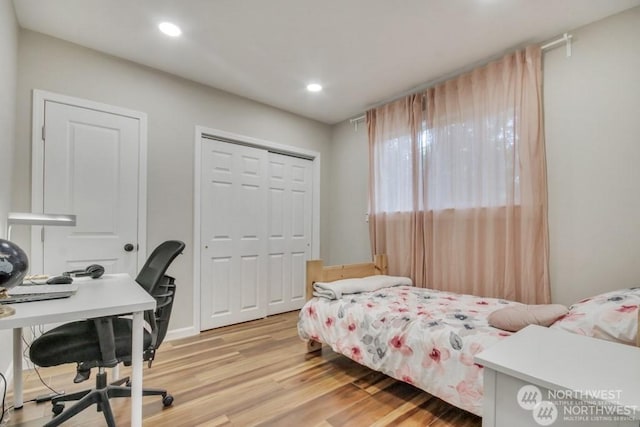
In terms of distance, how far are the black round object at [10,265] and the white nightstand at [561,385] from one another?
5.49ft

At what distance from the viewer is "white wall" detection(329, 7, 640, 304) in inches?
80.2

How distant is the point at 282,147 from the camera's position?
3.84 meters

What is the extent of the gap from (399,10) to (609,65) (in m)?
1.55

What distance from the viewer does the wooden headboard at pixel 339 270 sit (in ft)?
8.94

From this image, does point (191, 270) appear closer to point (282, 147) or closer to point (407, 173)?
point (282, 147)

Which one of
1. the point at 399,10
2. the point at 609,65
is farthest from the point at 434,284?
the point at 399,10

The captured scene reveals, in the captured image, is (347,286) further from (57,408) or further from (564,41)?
(564,41)

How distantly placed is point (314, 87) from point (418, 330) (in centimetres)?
257

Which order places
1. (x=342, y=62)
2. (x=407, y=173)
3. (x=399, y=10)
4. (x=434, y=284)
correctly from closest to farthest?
(x=399, y=10), (x=342, y=62), (x=434, y=284), (x=407, y=173)

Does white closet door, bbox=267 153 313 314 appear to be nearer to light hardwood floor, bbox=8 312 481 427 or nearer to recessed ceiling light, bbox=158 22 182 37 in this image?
light hardwood floor, bbox=8 312 481 427

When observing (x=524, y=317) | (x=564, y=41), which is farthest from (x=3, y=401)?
(x=564, y=41)

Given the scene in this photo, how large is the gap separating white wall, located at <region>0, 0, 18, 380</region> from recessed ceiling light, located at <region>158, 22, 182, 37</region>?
2.83 ft

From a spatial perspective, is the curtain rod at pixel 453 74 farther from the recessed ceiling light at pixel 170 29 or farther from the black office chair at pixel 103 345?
the black office chair at pixel 103 345

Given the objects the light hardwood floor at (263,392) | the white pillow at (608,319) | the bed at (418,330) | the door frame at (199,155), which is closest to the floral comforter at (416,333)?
the bed at (418,330)
